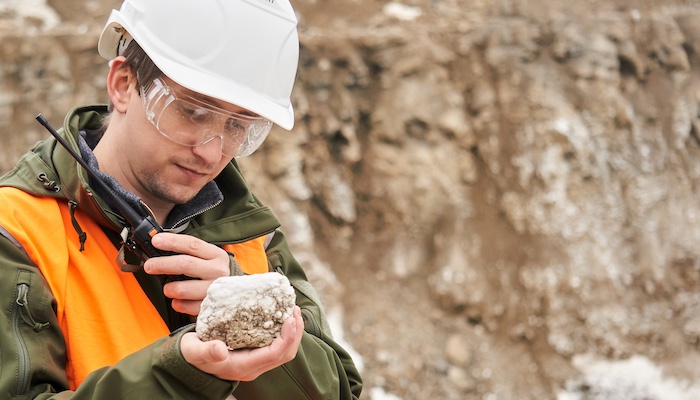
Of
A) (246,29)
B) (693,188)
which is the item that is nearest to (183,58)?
(246,29)

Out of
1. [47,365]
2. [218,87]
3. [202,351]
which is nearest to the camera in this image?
[202,351]

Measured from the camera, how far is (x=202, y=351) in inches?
66.4

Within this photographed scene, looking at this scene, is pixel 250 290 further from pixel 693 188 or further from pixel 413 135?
pixel 693 188

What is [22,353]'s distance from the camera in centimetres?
175

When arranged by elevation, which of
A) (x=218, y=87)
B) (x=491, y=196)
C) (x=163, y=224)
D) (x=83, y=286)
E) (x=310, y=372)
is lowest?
(x=491, y=196)

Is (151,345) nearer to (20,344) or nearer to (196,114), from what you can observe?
(20,344)

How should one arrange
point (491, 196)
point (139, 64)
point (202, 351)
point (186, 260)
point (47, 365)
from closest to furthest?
point (202, 351) < point (47, 365) < point (186, 260) < point (139, 64) < point (491, 196)

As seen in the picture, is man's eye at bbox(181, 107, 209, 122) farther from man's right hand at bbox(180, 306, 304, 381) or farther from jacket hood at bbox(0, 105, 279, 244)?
man's right hand at bbox(180, 306, 304, 381)

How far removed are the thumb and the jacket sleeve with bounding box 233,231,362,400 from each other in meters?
0.45

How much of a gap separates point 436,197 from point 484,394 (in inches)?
89.5

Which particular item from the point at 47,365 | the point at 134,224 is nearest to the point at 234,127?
the point at 134,224

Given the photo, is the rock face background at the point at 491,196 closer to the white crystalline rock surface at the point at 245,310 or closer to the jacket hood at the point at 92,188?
the jacket hood at the point at 92,188

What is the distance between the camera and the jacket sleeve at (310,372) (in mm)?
2148

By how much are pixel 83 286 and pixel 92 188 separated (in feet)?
0.88
